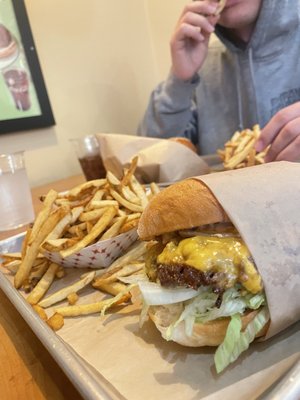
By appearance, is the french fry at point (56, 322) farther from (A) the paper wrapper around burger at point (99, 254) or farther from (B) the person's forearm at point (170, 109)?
(B) the person's forearm at point (170, 109)

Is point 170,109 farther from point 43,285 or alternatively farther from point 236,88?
point 43,285

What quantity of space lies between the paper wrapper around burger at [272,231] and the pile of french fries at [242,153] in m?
0.77

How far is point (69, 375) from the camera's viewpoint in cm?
63

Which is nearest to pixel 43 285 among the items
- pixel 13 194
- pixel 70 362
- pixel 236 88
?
pixel 70 362

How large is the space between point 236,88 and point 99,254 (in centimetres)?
195

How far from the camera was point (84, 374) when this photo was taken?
2.00ft

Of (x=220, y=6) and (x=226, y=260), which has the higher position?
(x=220, y=6)

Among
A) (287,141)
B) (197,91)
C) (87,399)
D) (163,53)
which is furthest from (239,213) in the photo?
(163,53)

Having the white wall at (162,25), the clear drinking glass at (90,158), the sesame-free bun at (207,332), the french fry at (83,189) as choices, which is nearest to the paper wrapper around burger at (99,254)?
the french fry at (83,189)

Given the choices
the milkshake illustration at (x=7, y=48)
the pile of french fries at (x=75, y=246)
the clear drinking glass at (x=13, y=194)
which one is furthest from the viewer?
the milkshake illustration at (x=7, y=48)

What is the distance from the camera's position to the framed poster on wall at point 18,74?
2775mm

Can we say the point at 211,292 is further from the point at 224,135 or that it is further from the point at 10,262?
the point at 224,135

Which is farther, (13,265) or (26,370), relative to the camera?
(13,265)

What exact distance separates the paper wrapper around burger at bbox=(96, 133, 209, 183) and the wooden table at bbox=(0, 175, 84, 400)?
100 cm
